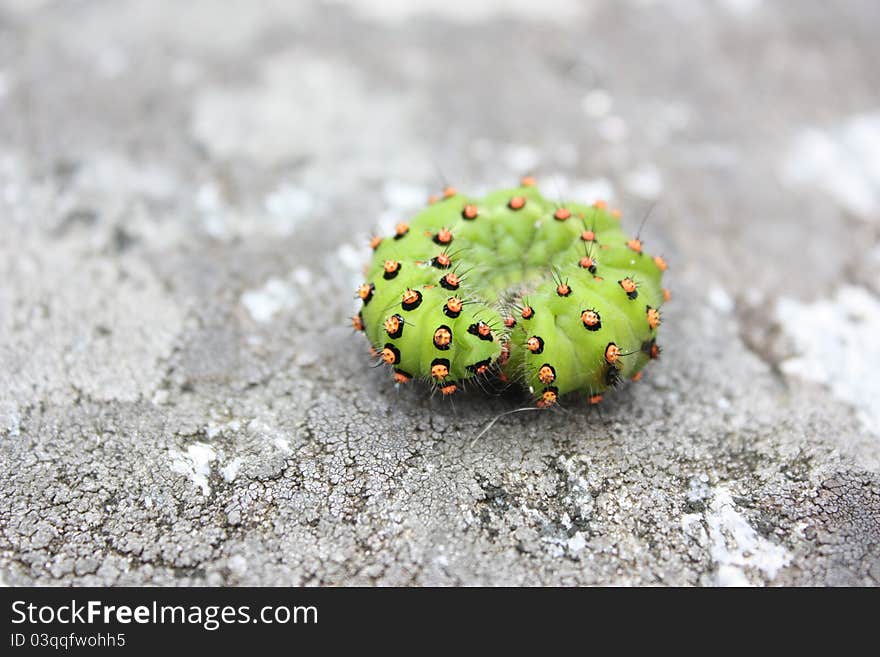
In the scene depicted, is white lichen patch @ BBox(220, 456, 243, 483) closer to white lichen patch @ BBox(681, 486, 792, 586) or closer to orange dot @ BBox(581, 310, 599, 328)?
orange dot @ BBox(581, 310, 599, 328)

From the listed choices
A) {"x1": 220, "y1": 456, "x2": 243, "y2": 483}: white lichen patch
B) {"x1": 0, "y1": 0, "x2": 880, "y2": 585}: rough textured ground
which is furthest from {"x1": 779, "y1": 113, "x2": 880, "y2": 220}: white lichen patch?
{"x1": 220, "y1": 456, "x2": 243, "y2": 483}: white lichen patch

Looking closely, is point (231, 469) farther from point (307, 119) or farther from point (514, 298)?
point (307, 119)

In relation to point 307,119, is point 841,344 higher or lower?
higher

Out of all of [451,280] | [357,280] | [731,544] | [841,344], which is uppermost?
[451,280]

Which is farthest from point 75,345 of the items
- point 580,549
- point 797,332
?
point 797,332

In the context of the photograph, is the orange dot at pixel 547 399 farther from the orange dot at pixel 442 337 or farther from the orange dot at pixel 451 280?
the orange dot at pixel 451 280

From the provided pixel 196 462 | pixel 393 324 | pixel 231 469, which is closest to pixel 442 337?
pixel 393 324

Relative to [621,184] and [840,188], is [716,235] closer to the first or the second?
[621,184]
